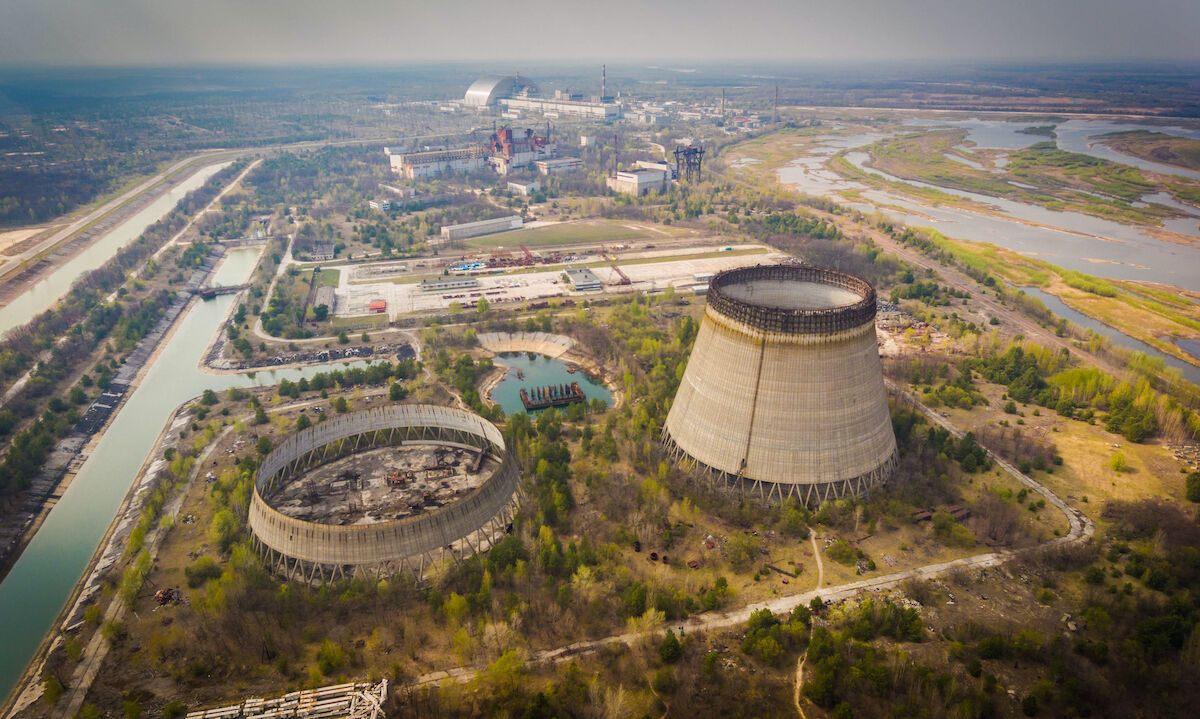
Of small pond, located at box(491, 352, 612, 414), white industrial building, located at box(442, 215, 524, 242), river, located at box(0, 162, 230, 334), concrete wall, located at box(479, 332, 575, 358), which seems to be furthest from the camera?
white industrial building, located at box(442, 215, 524, 242)

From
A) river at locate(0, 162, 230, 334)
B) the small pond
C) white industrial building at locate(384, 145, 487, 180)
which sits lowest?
the small pond

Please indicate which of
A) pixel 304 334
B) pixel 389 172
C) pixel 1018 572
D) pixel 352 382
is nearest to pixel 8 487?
pixel 352 382

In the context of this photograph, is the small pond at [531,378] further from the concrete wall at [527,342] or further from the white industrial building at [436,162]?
the white industrial building at [436,162]

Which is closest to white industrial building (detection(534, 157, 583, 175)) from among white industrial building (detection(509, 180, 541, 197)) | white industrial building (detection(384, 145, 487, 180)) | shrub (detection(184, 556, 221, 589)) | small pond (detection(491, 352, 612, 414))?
white industrial building (detection(509, 180, 541, 197))

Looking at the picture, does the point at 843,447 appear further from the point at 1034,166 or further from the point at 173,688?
the point at 1034,166

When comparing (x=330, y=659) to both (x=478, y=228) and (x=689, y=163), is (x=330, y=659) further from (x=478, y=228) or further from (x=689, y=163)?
(x=689, y=163)

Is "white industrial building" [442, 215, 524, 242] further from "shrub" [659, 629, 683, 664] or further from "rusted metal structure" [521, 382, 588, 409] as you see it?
"shrub" [659, 629, 683, 664]

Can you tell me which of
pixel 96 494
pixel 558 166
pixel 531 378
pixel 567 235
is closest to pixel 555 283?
pixel 567 235

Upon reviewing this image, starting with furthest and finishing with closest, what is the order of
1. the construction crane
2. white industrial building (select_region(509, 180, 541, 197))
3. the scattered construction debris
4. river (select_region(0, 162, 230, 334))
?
white industrial building (select_region(509, 180, 541, 197)), the construction crane, river (select_region(0, 162, 230, 334)), the scattered construction debris
